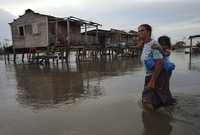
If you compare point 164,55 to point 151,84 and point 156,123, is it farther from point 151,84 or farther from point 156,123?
point 156,123

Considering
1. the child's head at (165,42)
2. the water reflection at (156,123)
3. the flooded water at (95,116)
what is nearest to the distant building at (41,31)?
the flooded water at (95,116)

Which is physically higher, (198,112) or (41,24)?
(41,24)

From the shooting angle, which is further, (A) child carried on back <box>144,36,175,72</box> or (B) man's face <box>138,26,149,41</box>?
(B) man's face <box>138,26,149,41</box>

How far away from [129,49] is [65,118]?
3823 centimetres

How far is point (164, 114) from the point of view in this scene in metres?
4.95

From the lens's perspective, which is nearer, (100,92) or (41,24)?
(100,92)

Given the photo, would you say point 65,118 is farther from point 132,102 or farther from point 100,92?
point 100,92

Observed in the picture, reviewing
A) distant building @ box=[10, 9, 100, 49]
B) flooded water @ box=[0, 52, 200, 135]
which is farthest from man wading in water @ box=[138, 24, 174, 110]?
distant building @ box=[10, 9, 100, 49]

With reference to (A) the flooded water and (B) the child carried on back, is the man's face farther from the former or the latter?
(A) the flooded water

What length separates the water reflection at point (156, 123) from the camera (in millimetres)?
4125

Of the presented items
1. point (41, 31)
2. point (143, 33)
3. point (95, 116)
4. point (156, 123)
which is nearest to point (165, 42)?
point (143, 33)

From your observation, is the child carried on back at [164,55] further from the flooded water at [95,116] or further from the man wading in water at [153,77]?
the flooded water at [95,116]

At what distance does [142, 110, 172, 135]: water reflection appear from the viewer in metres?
4.12

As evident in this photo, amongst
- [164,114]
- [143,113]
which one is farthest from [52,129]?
[164,114]
